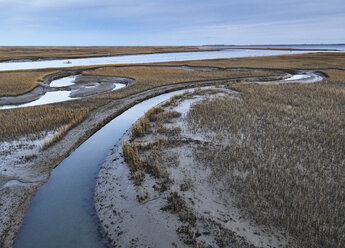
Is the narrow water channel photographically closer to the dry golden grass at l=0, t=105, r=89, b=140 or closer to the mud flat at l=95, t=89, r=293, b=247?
the mud flat at l=95, t=89, r=293, b=247

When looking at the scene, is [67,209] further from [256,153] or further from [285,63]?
[285,63]

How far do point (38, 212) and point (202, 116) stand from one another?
11659 millimetres

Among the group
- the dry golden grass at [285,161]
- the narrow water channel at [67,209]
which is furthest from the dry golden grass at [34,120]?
Result: the dry golden grass at [285,161]

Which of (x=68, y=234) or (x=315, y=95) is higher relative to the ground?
(x=315, y=95)

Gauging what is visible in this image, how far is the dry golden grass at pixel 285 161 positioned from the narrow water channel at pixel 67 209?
4.63 m

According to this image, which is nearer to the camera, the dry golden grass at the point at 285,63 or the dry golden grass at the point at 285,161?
the dry golden grass at the point at 285,161

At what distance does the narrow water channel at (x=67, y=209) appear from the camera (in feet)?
21.1

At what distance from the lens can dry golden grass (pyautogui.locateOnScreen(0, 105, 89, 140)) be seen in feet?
46.2

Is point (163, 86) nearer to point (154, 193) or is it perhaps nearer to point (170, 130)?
point (170, 130)

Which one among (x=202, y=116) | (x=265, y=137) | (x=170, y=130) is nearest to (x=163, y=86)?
(x=202, y=116)

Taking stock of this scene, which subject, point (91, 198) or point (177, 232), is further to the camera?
point (91, 198)

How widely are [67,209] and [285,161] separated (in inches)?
334

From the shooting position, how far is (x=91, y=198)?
27.3 feet

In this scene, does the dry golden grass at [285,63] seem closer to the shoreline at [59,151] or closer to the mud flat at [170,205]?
the shoreline at [59,151]
